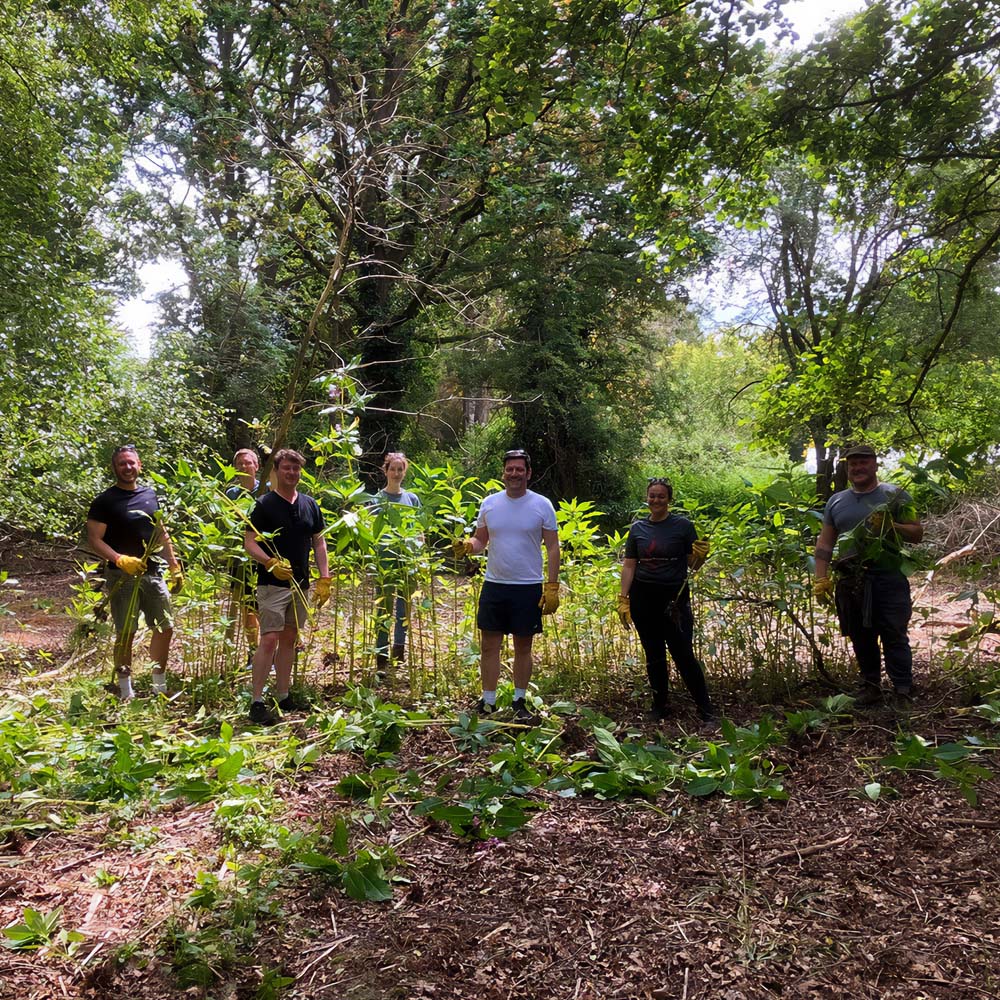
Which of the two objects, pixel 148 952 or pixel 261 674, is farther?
pixel 261 674

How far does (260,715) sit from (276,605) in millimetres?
571

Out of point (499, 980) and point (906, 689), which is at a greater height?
point (906, 689)

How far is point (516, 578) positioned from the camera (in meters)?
3.82

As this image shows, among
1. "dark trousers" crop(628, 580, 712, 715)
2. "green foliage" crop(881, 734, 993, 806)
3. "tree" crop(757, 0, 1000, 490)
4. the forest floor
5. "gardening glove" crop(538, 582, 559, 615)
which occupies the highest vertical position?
"tree" crop(757, 0, 1000, 490)

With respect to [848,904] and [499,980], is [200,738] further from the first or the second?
[848,904]

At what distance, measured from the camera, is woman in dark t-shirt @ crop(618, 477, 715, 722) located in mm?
3857

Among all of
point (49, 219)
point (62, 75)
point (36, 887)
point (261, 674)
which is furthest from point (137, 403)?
point (36, 887)

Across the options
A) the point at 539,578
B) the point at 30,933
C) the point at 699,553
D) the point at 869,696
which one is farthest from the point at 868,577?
the point at 30,933

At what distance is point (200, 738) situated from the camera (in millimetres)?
3488

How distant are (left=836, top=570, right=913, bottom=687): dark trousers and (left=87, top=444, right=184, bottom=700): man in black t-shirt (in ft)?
12.4

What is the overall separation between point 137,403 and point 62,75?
340 cm

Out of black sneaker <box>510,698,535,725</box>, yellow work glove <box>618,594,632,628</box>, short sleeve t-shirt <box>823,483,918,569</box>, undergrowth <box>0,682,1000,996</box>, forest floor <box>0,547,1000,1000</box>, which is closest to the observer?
forest floor <box>0,547,1000,1000</box>

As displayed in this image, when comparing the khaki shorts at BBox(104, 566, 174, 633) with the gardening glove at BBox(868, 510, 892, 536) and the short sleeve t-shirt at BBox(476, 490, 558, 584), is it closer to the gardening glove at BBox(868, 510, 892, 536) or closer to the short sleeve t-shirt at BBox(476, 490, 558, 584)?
the short sleeve t-shirt at BBox(476, 490, 558, 584)

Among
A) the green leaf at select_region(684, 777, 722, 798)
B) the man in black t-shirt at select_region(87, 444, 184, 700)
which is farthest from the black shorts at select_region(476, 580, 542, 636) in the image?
the man in black t-shirt at select_region(87, 444, 184, 700)
